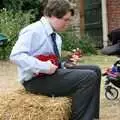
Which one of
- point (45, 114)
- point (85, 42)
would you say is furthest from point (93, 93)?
point (85, 42)

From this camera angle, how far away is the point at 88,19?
1844cm

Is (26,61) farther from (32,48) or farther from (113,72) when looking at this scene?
(113,72)

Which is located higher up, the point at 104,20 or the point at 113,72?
the point at 113,72

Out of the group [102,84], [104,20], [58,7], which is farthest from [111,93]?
[104,20]

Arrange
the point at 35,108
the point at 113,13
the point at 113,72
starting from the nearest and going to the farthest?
the point at 35,108
the point at 113,72
the point at 113,13

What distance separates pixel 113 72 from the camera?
8.31 meters

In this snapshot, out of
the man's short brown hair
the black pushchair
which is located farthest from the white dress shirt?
the black pushchair

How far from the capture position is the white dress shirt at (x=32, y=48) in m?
5.89

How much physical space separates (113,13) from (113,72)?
9.59 meters

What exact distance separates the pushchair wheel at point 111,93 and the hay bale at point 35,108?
2.39 m

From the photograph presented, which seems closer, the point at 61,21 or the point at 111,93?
the point at 61,21

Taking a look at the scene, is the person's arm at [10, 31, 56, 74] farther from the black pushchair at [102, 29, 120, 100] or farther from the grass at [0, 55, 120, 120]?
the black pushchair at [102, 29, 120, 100]

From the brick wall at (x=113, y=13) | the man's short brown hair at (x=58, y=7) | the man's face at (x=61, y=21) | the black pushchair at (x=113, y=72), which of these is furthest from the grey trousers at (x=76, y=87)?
the brick wall at (x=113, y=13)

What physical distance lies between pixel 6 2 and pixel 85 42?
113 inches
